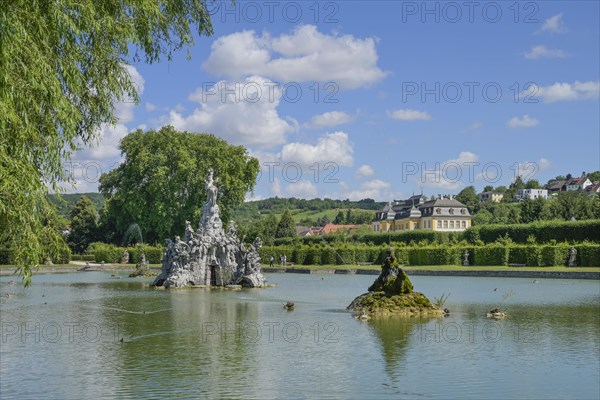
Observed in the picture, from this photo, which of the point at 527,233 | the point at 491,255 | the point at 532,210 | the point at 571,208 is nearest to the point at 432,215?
the point at 532,210

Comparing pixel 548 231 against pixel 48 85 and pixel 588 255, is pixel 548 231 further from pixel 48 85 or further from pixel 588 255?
pixel 48 85

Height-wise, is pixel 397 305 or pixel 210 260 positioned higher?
pixel 210 260

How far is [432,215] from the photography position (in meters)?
134

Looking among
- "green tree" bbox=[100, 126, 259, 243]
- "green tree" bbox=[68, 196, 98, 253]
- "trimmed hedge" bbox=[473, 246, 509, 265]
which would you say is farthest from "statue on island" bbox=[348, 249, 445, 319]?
"green tree" bbox=[68, 196, 98, 253]

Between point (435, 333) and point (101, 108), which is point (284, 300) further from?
point (101, 108)

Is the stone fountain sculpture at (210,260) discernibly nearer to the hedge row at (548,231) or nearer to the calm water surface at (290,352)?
the calm water surface at (290,352)

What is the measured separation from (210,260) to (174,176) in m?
27.9

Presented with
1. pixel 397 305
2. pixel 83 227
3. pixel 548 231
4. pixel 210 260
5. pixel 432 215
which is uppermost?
pixel 432 215

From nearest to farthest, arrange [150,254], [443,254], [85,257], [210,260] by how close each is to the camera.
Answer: [210,260], [443,254], [150,254], [85,257]

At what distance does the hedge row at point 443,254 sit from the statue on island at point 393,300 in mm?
34593

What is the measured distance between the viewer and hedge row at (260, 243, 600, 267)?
56.8m

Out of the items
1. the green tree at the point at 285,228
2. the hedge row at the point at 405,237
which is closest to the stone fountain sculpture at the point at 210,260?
the hedge row at the point at 405,237

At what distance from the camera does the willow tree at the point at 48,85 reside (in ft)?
28.7

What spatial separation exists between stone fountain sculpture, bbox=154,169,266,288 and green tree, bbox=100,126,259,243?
1002 inches
